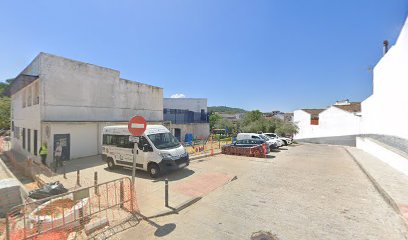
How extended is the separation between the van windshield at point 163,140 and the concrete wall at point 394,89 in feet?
36.9

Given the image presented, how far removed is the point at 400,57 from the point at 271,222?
465 inches

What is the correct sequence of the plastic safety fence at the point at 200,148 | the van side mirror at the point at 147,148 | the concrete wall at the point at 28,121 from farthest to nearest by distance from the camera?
the plastic safety fence at the point at 200,148
the concrete wall at the point at 28,121
the van side mirror at the point at 147,148

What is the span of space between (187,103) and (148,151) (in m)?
32.4

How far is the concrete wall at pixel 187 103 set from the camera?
132 ft

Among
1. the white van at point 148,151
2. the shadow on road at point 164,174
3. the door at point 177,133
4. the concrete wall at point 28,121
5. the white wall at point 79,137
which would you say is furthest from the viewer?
the door at point 177,133

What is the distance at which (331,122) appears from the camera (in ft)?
112

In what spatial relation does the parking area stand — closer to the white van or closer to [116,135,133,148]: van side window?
the white van

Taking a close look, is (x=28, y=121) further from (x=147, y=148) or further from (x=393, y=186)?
(x=393, y=186)

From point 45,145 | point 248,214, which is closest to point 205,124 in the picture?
point 45,145

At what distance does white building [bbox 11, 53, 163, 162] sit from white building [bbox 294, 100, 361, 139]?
30.7m

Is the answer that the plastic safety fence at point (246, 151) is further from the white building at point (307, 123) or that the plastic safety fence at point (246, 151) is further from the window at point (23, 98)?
the white building at point (307, 123)

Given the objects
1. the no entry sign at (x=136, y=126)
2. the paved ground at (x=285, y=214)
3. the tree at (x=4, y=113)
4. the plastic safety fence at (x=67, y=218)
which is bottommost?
the paved ground at (x=285, y=214)

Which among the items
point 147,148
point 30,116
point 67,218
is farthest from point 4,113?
point 67,218

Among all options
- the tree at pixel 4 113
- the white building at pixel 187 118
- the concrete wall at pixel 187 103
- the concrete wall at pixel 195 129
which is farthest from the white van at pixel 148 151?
the tree at pixel 4 113
